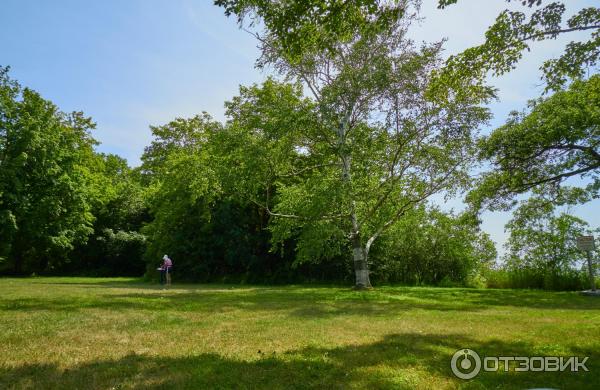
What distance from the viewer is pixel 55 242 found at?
116 feet

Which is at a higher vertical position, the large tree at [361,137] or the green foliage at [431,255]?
the large tree at [361,137]

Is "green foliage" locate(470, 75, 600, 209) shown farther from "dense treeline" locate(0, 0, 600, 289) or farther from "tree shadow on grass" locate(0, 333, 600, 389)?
"tree shadow on grass" locate(0, 333, 600, 389)

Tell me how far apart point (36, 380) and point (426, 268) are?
2629 cm

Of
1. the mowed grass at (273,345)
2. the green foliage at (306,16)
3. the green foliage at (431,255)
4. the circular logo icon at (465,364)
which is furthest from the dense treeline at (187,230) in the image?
the circular logo icon at (465,364)

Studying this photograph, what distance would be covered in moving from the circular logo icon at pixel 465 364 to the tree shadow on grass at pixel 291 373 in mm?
93

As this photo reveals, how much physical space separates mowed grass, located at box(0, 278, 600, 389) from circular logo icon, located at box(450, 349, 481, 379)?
13cm

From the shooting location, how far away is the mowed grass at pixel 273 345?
506 centimetres

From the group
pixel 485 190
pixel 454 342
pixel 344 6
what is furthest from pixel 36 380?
pixel 485 190

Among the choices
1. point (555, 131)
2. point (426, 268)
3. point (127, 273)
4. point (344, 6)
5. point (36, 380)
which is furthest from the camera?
point (127, 273)

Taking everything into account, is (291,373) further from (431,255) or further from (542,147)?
(431,255)

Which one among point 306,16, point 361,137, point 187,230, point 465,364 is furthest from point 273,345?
point 187,230

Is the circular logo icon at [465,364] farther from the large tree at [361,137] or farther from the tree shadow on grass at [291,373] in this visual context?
the large tree at [361,137]

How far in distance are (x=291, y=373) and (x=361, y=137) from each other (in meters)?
15.0

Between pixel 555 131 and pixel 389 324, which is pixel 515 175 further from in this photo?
pixel 389 324
